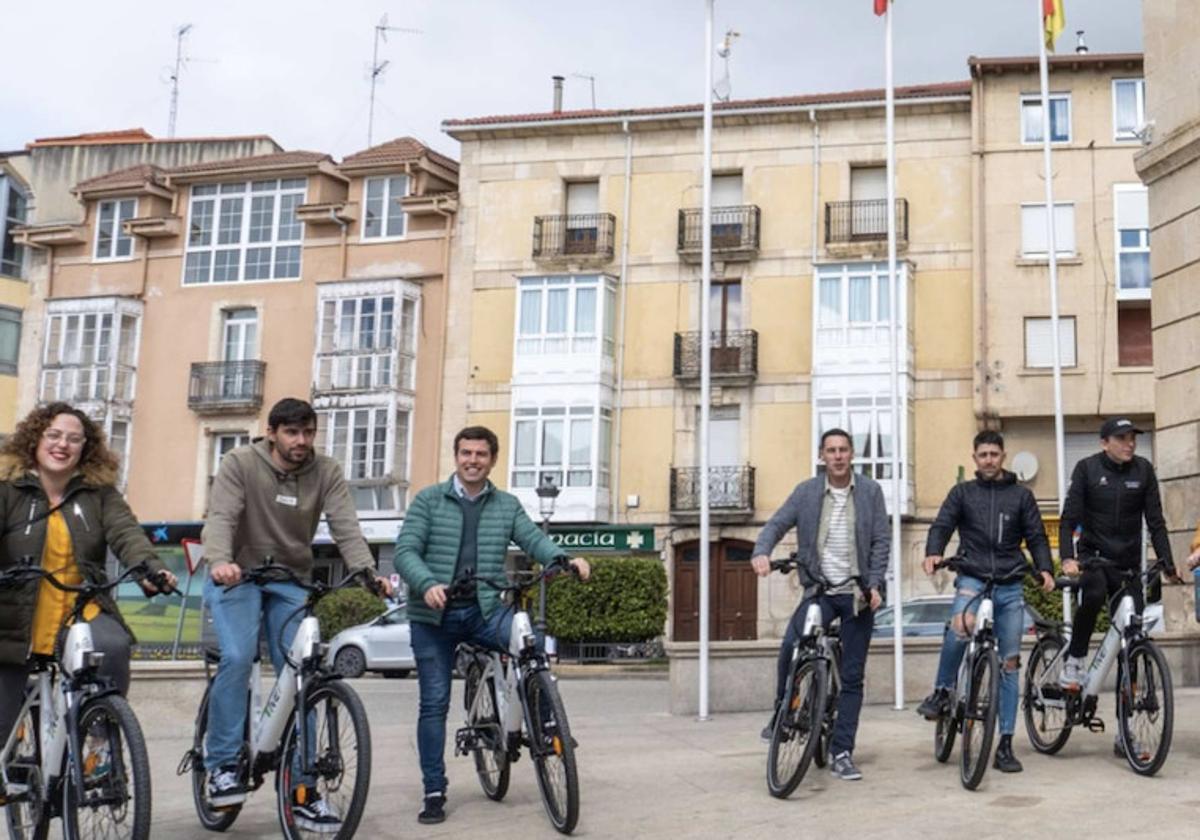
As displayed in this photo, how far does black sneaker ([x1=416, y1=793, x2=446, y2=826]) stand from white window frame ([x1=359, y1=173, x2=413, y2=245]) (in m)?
32.7

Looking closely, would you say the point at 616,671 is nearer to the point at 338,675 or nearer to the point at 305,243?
the point at 305,243

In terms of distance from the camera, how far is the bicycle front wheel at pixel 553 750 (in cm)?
607

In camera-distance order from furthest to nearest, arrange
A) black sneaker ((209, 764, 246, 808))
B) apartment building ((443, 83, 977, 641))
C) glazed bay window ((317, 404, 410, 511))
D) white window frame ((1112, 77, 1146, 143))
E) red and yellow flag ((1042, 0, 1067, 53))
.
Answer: glazed bay window ((317, 404, 410, 511)) < apartment building ((443, 83, 977, 641)) < white window frame ((1112, 77, 1146, 143)) < red and yellow flag ((1042, 0, 1067, 53)) < black sneaker ((209, 764, 246, 808))

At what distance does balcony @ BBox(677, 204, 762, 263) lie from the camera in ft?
117

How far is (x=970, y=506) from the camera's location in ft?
26.5

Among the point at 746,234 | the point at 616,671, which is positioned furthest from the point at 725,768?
the point at 746,234

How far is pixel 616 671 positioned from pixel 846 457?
20227 mm

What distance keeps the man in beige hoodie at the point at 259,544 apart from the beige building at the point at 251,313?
3007 cm

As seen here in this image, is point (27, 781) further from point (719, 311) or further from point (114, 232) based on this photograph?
point (114, 232)

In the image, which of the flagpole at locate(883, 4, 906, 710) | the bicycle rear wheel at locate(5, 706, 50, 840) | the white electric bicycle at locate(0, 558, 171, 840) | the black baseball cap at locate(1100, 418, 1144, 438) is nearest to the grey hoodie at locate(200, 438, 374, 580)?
the white electric bicycle at locate(0, 558, 171, 840)

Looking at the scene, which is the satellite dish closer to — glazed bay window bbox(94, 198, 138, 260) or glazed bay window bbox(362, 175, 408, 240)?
glazed bay window bbox(362, 175, 408, 240)

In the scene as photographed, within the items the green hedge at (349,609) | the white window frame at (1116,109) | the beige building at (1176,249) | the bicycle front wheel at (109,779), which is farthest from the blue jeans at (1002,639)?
the white window frame at (1116,109)

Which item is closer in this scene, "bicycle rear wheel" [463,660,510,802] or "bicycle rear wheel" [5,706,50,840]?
"bicycle rear wheel" [5,706,50,840]

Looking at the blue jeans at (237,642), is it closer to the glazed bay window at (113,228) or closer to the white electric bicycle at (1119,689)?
the white electric bicycle at (1119,689)
